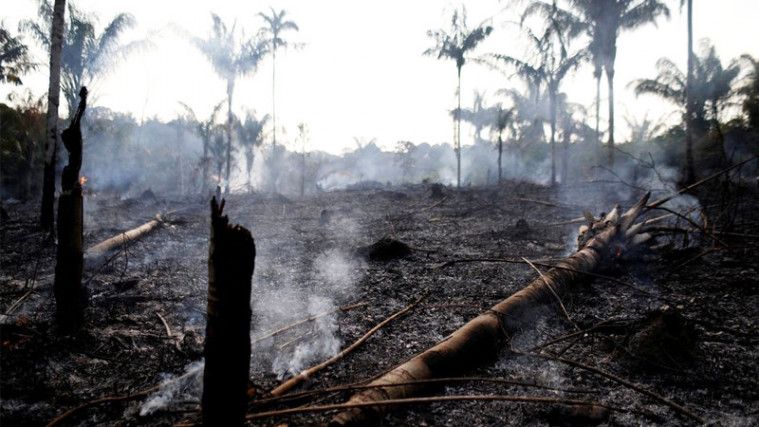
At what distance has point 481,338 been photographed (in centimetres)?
323

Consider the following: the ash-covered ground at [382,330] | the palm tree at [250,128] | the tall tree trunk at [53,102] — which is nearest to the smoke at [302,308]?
the ash-covered ground at [382,330]

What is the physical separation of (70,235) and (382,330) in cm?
294

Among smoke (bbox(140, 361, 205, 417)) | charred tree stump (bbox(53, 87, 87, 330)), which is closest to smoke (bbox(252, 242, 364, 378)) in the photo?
smoke (bbox(140, 361, 205, 417))

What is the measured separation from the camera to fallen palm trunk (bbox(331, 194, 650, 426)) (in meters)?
2.29

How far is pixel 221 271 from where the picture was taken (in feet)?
5.18

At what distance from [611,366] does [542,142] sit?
31.8 meters

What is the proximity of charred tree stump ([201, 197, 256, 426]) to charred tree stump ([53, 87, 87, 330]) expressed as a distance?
2.43 m

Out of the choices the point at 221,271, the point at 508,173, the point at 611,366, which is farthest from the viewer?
the point at 508,173

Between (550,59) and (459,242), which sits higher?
(550,59)

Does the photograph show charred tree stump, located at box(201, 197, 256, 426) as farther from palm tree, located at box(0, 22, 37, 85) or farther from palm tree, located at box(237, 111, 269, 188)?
palm tree, located at box(237, 111, 269, 188)

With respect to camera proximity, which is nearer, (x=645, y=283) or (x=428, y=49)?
(x=645, y=283)

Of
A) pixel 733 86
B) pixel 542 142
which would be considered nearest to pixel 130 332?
pixel 733 86

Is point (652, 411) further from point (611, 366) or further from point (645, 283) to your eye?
point (645, 283)

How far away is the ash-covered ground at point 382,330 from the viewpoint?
2586 millimetres
